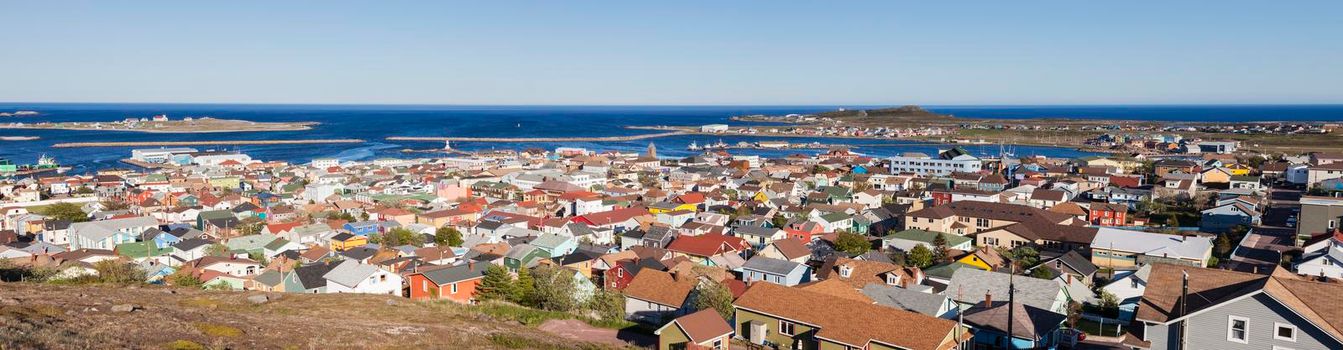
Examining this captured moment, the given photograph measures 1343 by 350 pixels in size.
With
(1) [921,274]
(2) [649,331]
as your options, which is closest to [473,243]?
(2) [649,331]

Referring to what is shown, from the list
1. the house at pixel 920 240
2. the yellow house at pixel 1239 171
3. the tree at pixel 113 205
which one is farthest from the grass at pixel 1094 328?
the tree at pixel 113 205

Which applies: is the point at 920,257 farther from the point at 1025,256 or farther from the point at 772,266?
the point at 772,266

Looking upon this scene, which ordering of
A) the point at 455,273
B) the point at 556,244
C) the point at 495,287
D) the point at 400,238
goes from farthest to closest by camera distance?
1. the point at 400,238
2. the point at 556,244
3. the point at 455,273
4. the point at 495,287

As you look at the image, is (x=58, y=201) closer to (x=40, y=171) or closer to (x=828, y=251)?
(x=40, y=171)

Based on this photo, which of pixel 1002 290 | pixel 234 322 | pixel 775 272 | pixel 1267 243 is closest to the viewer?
pixel 234 322

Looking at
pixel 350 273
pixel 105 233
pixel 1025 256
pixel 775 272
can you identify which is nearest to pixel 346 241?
pixel 350 273

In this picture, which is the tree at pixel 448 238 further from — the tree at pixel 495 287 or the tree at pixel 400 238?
the tree at pixel 495 287

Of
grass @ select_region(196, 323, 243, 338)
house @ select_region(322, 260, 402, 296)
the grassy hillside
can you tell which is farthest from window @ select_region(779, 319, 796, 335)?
house @ select_region(322, 260, 402, 296)

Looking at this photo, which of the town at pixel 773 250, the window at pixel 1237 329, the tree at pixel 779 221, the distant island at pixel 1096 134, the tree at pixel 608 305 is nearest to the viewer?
the window at pixel 1237 329
